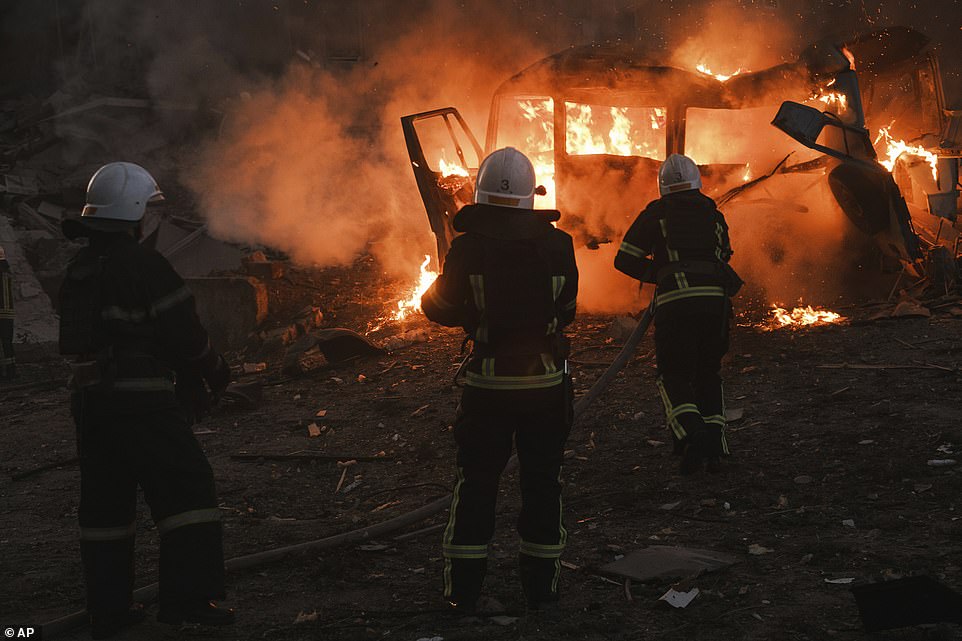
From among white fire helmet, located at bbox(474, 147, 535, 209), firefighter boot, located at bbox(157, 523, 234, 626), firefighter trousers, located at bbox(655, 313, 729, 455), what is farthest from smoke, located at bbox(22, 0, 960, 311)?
firefighter boot, located at bbox(157, 523, 234, 626)

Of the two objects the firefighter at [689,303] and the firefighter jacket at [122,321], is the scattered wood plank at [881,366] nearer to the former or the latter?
the firefighter at [689,303]

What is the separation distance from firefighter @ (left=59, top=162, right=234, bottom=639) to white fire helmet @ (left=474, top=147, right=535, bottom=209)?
1.21 m

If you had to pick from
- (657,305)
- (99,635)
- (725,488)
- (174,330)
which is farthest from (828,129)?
(99,635)

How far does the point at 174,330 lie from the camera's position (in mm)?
3164

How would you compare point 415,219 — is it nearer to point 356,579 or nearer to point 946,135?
point 946,135

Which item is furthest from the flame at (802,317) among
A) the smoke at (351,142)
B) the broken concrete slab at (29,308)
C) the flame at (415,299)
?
the broken concrete slab at (29,308)

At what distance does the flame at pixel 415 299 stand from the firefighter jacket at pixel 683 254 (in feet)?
15.6

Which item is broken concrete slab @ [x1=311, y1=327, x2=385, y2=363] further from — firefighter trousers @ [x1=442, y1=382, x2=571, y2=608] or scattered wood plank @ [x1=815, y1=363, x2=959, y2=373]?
firefighter trousers @ [x1=442, y1=382, x2=571, y2=608]

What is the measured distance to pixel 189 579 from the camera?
306 cm

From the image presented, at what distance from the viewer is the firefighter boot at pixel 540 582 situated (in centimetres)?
330

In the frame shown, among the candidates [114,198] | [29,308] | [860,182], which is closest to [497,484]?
[114,198]

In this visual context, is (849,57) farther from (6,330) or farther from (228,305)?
(6,330)

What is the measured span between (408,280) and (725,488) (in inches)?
287

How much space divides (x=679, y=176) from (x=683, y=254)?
49cm
